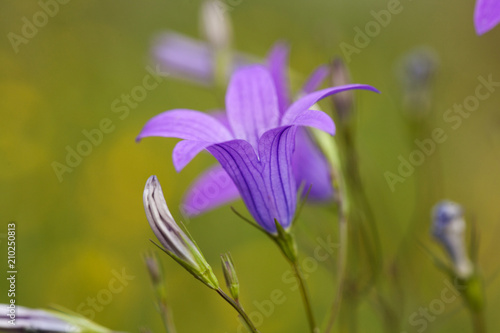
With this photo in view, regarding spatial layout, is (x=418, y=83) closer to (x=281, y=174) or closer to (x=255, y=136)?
(x=255, y=136)

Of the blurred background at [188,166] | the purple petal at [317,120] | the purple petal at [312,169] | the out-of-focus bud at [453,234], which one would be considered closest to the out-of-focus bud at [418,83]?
the blurred background at [188,166]

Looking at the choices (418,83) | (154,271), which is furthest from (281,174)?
(418,83)

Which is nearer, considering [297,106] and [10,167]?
[297,106]

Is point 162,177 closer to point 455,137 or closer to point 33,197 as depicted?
point 33,197

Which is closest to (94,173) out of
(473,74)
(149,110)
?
(149,110)

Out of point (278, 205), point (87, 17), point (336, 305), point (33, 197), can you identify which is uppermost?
point (87, 17)

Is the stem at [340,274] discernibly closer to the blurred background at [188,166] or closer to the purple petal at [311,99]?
the purple petal at [311,99]

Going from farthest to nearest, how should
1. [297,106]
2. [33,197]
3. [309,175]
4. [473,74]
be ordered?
[473,74], [33,197], [309,175], [297,106]
